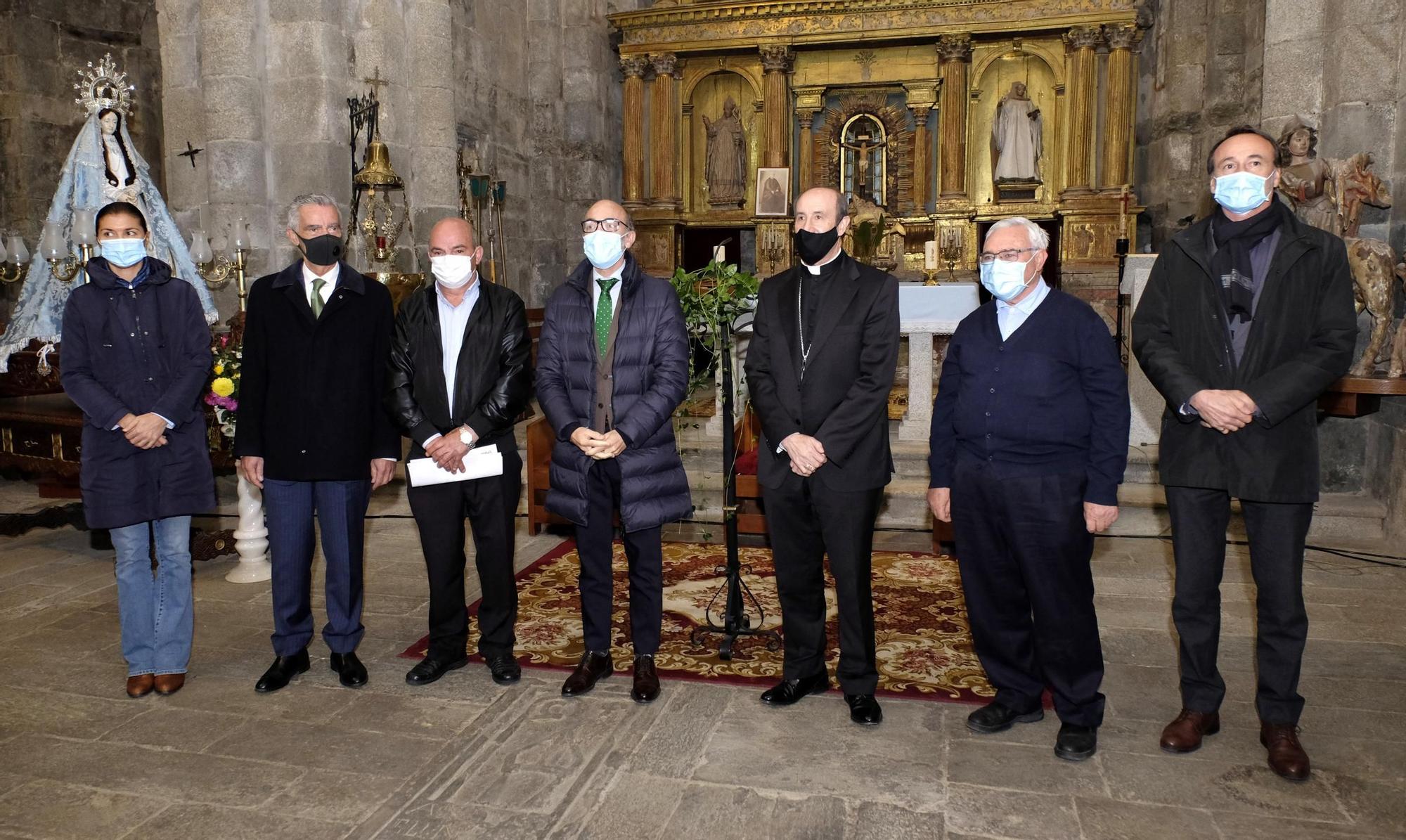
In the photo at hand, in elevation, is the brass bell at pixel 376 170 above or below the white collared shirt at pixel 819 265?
above

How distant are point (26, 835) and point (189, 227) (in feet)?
21.5

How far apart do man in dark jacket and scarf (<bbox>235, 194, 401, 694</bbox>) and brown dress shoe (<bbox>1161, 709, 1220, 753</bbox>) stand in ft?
9.45

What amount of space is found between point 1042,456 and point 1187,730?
1007mm

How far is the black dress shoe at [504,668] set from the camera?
13.5ft

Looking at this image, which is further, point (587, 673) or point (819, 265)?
point (587, 673)

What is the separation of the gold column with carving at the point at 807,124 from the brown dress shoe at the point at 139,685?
42.1ft

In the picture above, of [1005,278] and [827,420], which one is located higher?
[1005,278]

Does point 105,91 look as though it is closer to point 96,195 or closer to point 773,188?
point 96,195

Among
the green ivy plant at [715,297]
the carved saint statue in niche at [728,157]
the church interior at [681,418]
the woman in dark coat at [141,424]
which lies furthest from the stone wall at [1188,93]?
the woman in dark coat at [141,424]

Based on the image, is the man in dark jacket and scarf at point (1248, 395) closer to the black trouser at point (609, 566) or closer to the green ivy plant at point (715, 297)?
the green ivy plant at point (715, 297)

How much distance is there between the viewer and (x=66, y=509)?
715 cm

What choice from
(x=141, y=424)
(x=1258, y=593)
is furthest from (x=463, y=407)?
(x=1258, y=593)

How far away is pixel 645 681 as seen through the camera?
155 inches

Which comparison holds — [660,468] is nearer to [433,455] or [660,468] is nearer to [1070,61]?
[433,455]
